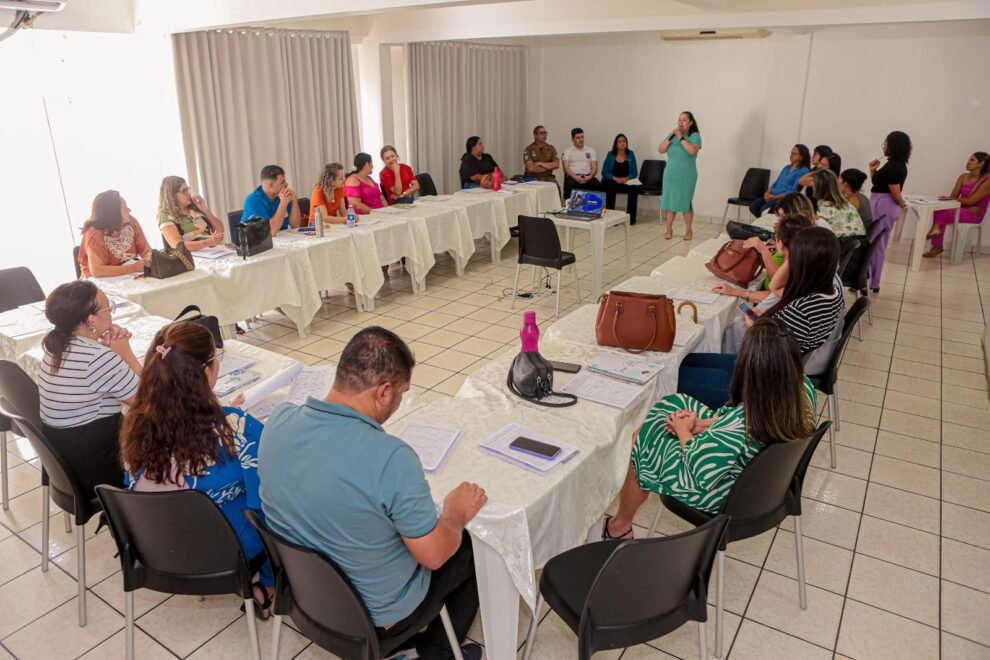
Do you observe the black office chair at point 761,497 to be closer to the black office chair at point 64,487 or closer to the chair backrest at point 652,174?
the black office chair at point 64,487

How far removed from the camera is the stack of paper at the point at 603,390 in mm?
2533

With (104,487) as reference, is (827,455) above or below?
below

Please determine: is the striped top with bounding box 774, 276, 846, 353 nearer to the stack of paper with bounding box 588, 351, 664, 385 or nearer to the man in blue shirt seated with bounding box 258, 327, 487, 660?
the stack of paper with bounding box 588, 351, 664, 385

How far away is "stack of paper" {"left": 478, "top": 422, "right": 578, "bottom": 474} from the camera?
2.12 meters

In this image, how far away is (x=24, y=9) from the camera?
8.45 feet

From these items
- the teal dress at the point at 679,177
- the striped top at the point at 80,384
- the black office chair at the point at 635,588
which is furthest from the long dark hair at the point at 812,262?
the teal dress at the point at 679,177

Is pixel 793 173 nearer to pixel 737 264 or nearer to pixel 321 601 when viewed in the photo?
pixel 737 264

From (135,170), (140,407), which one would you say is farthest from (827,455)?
(135,170)

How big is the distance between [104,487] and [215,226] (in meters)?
3.44

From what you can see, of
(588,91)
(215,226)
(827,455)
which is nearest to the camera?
(827,455)

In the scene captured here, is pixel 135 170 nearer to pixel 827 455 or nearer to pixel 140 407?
pixel 140 407

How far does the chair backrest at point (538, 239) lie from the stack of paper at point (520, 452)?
3139mm

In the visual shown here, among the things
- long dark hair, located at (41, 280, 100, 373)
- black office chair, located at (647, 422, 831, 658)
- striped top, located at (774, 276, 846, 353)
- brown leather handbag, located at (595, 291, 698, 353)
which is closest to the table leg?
black office chair, located at (647, 422, 831, 658)

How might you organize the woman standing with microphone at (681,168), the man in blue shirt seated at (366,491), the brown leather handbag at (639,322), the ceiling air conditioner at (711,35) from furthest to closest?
the ceiling air conditioner at (711,35)
the woman standing with microphone at (681,168)
the brown leather handbag at (639,322)
the man in blue shirt seated at (366,491)
